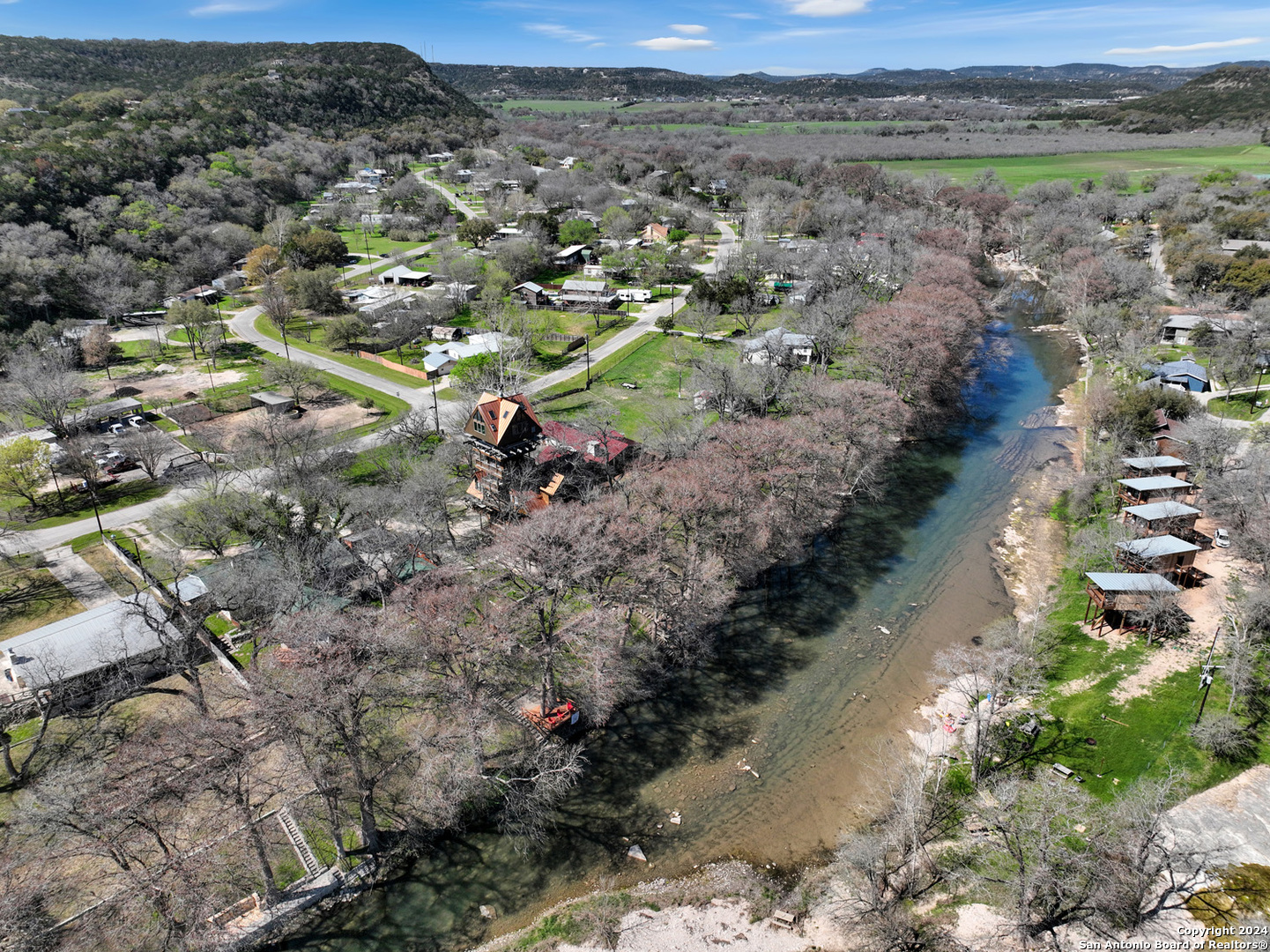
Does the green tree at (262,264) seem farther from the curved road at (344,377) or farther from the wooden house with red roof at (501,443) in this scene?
the wooden house with red roof at (501,443)

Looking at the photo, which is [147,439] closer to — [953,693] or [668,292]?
[953,693]

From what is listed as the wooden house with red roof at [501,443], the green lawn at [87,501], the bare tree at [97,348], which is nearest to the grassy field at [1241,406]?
the wooden house with red roof at [501,443]

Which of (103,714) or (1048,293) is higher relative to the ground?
(1048,293)

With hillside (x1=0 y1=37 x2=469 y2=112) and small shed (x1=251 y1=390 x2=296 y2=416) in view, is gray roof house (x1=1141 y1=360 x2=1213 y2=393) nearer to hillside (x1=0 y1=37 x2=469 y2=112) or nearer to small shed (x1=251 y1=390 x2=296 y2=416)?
small shed (x1=251 y1=390 x2=296 y2=416)

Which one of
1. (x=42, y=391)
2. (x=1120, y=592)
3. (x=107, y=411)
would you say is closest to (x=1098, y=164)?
(x=1120, y=592)

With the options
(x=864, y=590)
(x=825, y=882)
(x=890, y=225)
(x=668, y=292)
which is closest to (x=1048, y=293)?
(x=890, y=225)

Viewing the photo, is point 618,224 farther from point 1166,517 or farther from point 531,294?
point 1166,517
